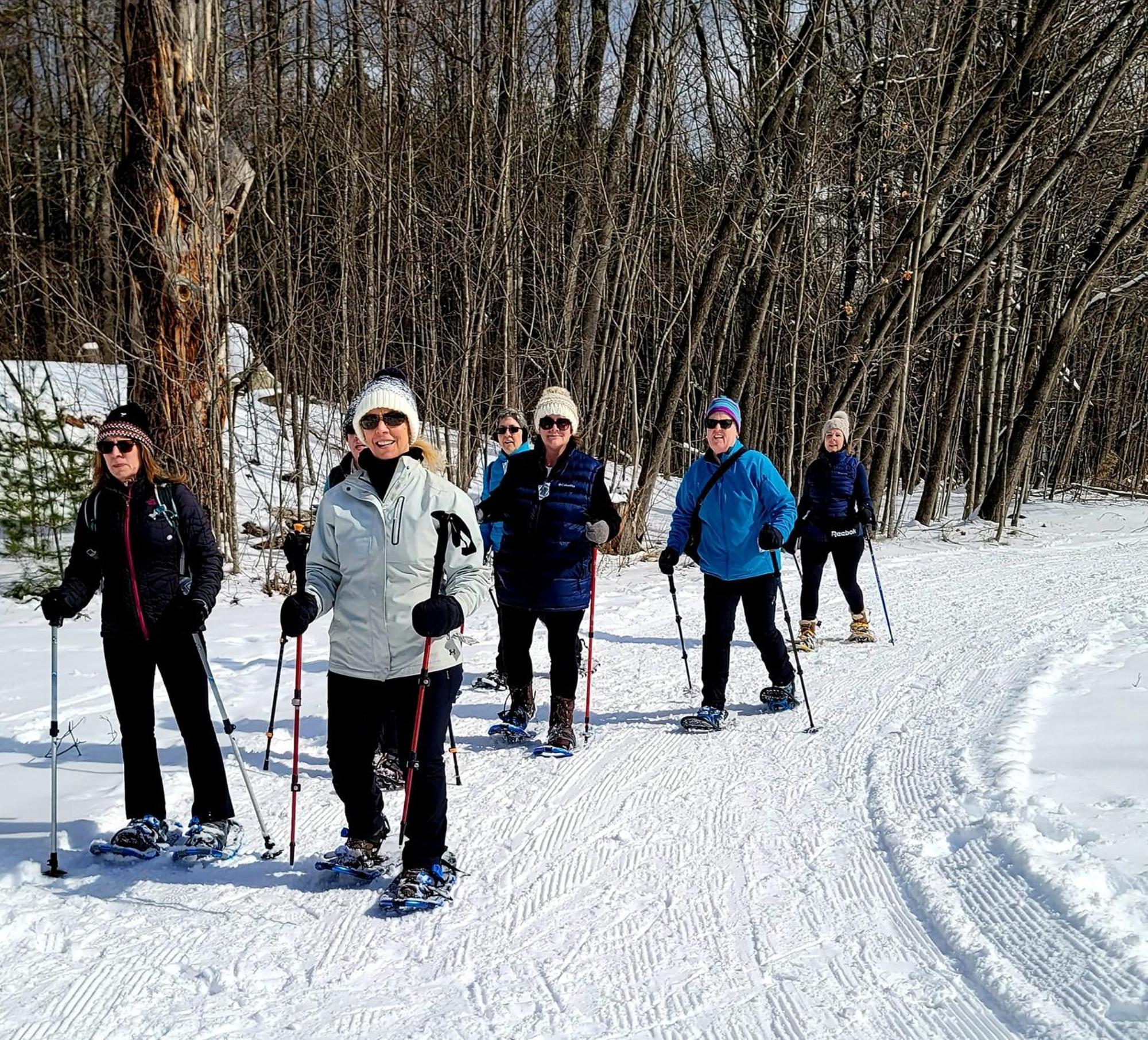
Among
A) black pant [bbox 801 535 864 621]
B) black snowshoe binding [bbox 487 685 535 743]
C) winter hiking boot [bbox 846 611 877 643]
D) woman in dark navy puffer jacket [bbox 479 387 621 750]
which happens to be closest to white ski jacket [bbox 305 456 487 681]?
woman in dark navy puffer jacket [bbox 479 387 621 750]

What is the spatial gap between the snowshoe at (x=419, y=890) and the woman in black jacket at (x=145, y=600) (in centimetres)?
99

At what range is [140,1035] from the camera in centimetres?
307

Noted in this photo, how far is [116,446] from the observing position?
4.33 meters

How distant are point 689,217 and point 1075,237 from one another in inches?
450

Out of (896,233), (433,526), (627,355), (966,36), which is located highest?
(966,36)

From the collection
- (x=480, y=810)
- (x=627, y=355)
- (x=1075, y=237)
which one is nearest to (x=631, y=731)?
(x=480, y=810)

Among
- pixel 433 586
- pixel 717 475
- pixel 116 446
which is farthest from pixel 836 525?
pixel 116 446

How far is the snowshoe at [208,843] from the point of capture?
14.3 feet

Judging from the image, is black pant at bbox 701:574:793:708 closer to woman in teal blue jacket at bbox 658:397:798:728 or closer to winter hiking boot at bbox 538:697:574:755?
woman in teal blue jacket at bbox 658:397:798:728

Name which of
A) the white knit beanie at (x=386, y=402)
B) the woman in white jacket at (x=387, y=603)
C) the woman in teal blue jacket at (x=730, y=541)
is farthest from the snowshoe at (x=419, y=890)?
the woman in teal blue jacket at (x=730, y=541)

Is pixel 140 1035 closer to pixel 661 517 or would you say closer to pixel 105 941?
pixel 105 941

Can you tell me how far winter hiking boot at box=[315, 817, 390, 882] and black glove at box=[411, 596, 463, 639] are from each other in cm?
106

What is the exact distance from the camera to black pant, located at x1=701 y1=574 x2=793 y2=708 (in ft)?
21.3

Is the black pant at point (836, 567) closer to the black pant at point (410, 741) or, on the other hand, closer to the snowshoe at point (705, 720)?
the snowshoe at point (705, 720)
